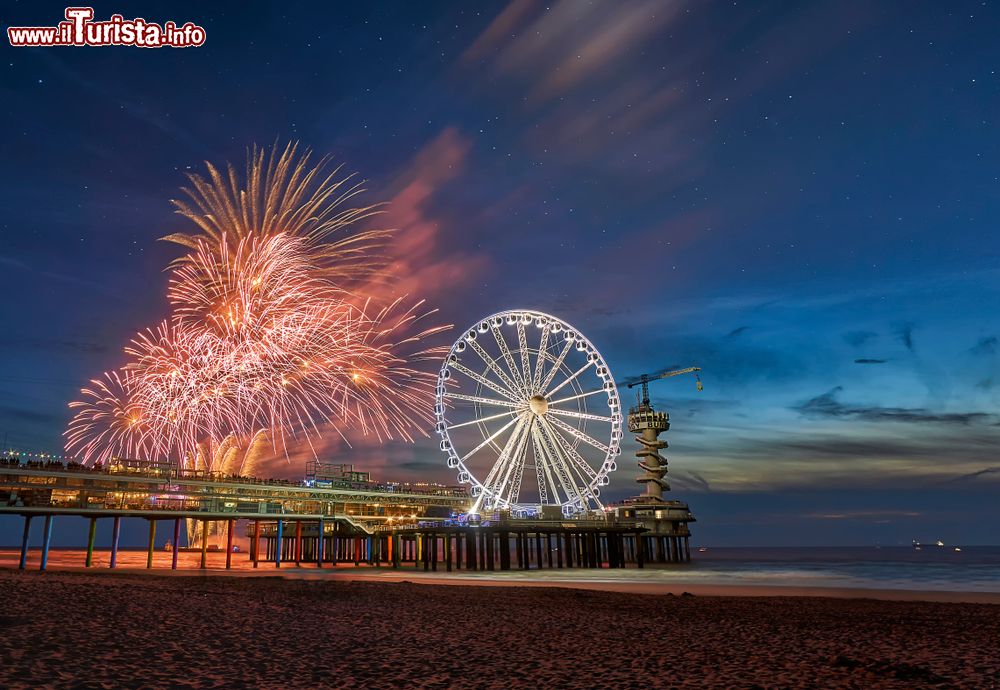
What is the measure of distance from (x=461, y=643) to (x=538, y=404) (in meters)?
40.4

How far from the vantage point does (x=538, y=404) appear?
56719 millimetres

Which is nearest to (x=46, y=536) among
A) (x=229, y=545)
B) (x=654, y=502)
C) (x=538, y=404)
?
(x=229, y=545)

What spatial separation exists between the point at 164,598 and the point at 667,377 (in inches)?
3220

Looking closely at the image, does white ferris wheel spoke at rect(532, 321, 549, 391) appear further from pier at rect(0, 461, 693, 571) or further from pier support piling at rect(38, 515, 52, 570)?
pier support piling at rect(38, 515, 52, 570)

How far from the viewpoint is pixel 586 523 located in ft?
203

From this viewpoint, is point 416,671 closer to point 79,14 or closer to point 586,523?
point 79,14

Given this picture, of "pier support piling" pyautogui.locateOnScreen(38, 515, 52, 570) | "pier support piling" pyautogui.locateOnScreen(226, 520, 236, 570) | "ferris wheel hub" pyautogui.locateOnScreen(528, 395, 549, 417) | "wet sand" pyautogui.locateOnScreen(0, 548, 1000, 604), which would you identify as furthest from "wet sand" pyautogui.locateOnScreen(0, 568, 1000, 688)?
"ferris wheel hub" pyautogui.locateOnScreen(528, 395, 549, 417)

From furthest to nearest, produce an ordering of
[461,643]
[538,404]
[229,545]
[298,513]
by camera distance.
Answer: [298,513] → [538,404] → [229,545] → [461,643]

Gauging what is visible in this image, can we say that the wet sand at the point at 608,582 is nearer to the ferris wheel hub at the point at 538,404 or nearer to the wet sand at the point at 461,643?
the wet sand at the point at 461,643

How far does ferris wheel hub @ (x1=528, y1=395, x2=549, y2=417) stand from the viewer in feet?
185

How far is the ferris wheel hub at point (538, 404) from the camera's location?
5650 centimetres

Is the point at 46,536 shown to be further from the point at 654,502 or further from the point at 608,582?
the point at 654,502

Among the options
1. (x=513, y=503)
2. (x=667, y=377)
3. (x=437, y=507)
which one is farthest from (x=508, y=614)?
(x=667, y=377)

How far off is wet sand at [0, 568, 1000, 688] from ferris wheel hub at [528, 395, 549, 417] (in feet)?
97.2
